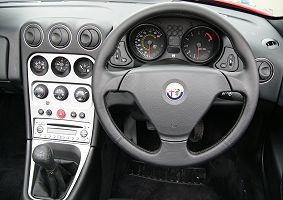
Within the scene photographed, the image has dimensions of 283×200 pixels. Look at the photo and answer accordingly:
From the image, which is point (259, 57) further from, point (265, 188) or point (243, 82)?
point (265, 188)

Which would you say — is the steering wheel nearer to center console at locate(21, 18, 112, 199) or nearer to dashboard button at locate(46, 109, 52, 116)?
center console at locate(21, 18, 112, 199)

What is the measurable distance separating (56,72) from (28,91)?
16 cm

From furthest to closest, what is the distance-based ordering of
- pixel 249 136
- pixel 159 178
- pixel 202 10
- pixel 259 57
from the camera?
pixel 159 178 → pixel 249 136 → pixel 259 57 → pixel 202 10

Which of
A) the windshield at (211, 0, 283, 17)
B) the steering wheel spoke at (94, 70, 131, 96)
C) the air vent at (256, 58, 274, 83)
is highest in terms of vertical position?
the windshield at (211, 0, 283, 17)

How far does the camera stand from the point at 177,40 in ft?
5.74

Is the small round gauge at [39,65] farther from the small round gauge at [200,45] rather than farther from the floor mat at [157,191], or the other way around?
the floor mat at [157,191]

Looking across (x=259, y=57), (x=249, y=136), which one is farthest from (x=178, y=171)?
(x=259, y=57)

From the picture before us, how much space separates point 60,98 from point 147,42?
1.55 ft

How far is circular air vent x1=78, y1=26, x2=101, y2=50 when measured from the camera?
73.7 inches

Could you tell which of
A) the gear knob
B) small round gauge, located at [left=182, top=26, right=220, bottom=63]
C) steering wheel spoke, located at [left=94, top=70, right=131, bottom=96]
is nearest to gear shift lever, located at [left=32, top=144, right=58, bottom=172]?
the gear knob

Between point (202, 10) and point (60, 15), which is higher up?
point (202, 10)

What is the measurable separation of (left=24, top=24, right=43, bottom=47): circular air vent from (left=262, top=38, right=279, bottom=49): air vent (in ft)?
3.17

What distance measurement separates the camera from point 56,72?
1.95 m

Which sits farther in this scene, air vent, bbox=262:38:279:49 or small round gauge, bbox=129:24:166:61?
air vent, bbox=262:38:279:49
